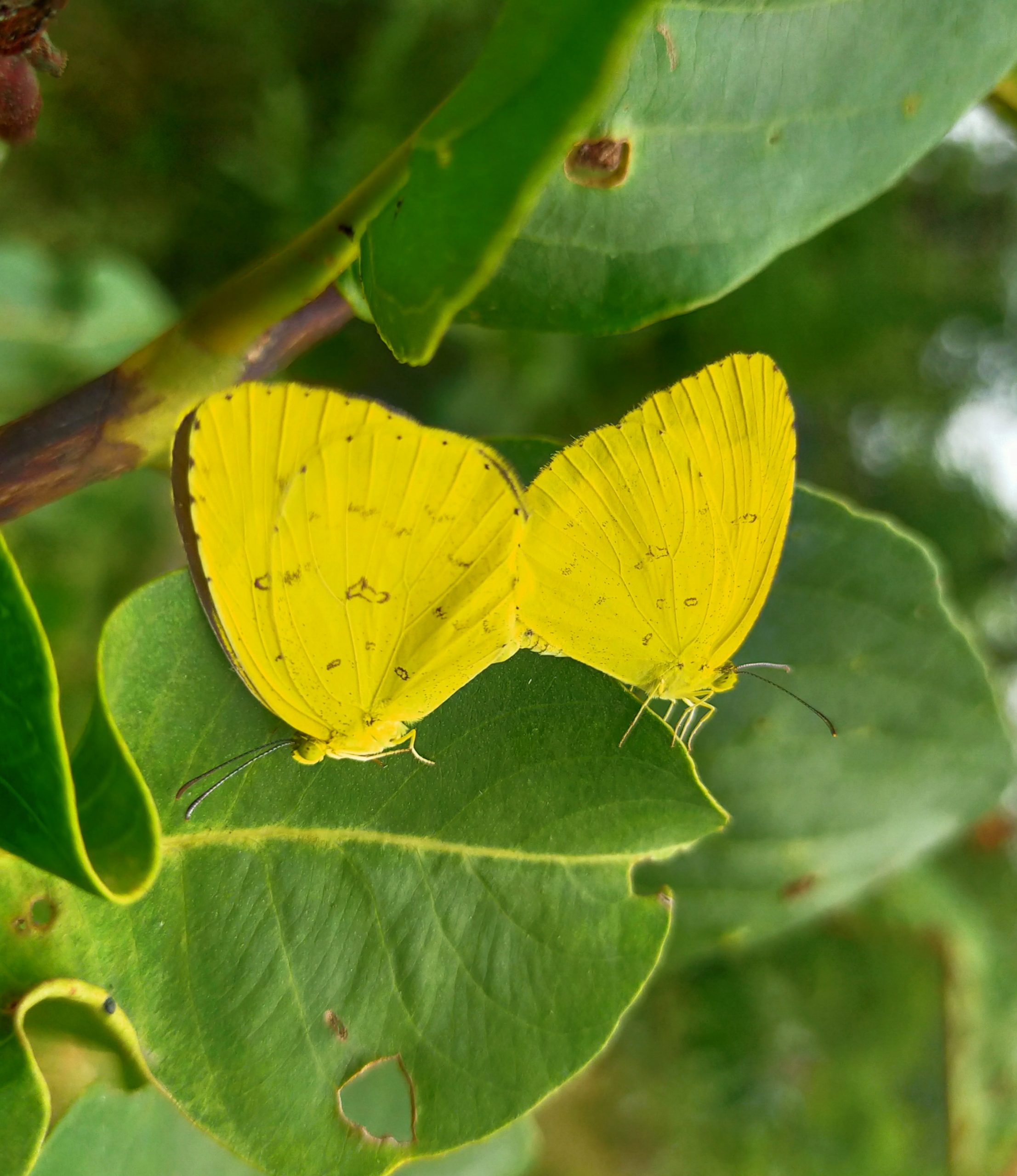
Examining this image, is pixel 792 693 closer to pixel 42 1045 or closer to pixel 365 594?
pixel 365 594

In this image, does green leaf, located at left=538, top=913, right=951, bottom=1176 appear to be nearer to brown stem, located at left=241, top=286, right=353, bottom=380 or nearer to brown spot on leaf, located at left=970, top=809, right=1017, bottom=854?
brown spot on leaf, located at left=970, top=809, right=1017, bottom=854

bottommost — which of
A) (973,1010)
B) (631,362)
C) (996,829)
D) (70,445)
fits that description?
(973,1010)

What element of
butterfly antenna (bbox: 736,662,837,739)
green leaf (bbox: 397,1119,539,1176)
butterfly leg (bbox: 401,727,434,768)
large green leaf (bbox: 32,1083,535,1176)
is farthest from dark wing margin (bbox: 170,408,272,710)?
green leaf (bbox: 397,1119,539,1176)

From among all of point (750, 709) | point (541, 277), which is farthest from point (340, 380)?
point (541, 277)

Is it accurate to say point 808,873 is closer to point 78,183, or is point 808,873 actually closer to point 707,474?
point 707,474

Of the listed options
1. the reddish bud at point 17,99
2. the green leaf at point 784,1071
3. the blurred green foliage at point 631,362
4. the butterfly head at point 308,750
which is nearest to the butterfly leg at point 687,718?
the butterfly head at point 308,750

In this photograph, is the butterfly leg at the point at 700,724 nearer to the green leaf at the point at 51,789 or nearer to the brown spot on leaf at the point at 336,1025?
the brown spot on leaf at the point at 336,1025

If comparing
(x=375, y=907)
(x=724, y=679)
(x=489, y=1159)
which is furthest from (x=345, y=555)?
(x=489, y=1159)
